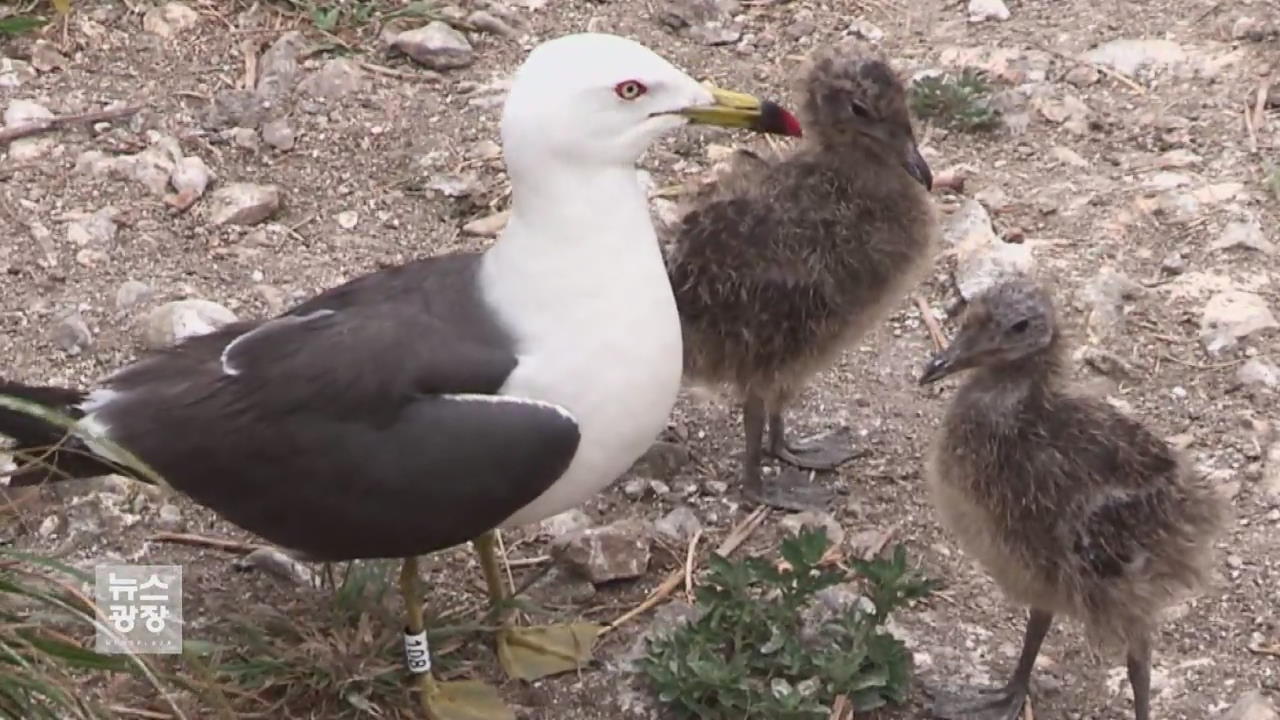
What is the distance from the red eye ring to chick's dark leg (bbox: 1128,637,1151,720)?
64.3 inches

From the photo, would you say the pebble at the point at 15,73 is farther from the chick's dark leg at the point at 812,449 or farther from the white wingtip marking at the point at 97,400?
the chick's dark leg at the point at 812,449

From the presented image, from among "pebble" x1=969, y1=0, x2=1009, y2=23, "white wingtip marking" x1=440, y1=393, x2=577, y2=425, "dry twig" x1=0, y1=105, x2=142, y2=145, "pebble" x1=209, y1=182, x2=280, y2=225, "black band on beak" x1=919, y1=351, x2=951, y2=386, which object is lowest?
"pebble" x1=209, y1=182, x2=280, y2=225

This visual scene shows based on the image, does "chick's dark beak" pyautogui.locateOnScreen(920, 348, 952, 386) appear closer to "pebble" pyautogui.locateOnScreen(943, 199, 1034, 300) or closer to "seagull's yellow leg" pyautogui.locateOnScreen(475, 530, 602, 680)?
"seagull's yellow leg" pyautogui.locateOnScreen(475, 530, 602, 680)

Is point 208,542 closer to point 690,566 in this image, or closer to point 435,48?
point 690,566

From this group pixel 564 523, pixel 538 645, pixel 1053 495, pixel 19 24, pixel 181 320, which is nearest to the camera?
pixel 1053 495

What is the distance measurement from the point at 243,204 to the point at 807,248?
196 centimetres

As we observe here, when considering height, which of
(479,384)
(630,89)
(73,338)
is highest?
(630,89)

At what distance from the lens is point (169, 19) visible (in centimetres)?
654

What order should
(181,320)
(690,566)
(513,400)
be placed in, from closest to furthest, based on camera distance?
(513,400) → (690,566) → (181,320)

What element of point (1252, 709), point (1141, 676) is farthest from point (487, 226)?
point (1252, 709)

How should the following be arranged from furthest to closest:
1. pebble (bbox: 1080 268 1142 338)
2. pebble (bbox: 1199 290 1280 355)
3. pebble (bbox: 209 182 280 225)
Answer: pebble (bbox: 209 182 280 225) < pebble (bbox: 1080 268 1142 338) < pebble (bbox: 1199 290 1280 355)

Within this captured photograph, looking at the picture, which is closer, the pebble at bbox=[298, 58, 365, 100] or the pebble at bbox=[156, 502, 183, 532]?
the pebble at bbox=[156, 502, 183, 532]

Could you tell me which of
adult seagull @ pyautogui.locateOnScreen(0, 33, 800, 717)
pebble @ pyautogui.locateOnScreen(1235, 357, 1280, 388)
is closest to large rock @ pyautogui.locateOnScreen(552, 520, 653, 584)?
adult seagull @ pyautogui.locateOnScreen(0, 33, 800, 717)

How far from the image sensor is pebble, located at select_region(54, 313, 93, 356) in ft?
17.3
